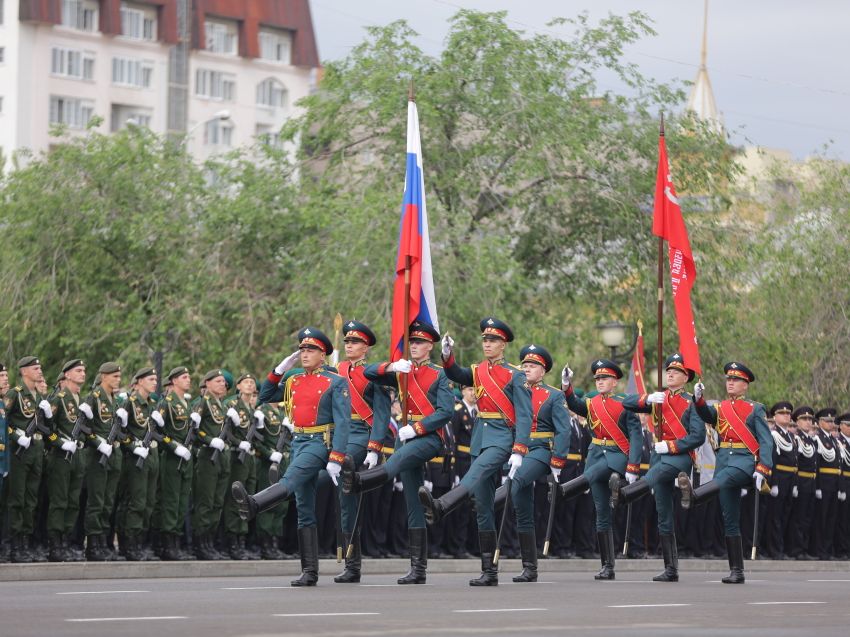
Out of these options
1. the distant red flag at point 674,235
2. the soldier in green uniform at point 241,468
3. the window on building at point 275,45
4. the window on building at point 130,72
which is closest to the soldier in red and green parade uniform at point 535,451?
the distant red flag at point 674,235

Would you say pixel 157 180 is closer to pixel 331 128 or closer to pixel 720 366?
pixel 331 128

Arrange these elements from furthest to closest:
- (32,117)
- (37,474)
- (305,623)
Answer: (32,117) → (37,474) → (305,623)

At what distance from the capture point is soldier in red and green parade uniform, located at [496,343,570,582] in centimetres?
1326

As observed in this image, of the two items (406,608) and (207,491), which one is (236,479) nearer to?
(207,491)

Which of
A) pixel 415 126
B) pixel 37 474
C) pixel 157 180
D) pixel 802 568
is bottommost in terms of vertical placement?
pixel 802 568

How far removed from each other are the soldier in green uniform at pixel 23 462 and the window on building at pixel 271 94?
188 feet

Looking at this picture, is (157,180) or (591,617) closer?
(591,617)

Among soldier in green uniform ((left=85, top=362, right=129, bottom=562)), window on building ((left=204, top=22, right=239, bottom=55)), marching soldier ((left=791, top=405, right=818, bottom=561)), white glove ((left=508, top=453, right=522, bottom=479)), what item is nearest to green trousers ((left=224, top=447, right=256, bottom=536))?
soldier in green uniform ((left=85, top=362, right=129, bottom=562))

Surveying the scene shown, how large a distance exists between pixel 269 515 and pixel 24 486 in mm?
2897

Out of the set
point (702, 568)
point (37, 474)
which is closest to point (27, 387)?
point (37, 474)

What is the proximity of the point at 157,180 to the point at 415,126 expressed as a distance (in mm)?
15389

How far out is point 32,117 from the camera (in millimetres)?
60281

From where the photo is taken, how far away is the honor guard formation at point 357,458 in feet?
40.8

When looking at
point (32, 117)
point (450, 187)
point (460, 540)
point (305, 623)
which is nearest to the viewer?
point (305, 623)
